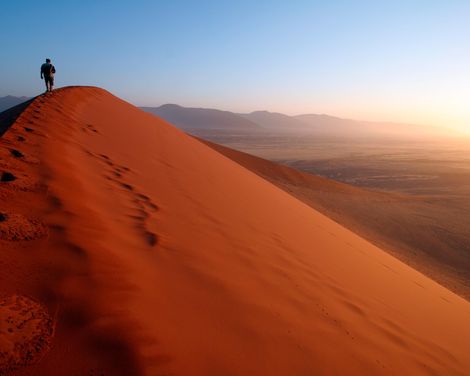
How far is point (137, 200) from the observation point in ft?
11.8

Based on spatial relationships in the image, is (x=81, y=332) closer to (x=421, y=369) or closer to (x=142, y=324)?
(x=142, y=324)

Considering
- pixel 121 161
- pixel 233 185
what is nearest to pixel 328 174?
pixel 233 185

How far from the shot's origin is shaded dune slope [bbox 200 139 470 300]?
9.33 metres

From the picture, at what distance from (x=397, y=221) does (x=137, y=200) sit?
433 inches

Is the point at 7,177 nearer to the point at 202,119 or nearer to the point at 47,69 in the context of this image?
the point at 47,69

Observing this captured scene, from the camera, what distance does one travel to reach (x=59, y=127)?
582cm

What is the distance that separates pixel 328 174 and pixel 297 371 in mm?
29266

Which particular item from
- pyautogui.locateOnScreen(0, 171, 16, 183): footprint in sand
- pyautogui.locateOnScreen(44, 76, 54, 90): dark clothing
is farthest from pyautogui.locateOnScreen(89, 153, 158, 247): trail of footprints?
pyautogui.locateOnScreen(44, 76, 54, 90): dark clothing


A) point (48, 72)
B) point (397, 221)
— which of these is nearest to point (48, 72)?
point (48, 72)

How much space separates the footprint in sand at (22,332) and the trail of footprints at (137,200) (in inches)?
43.3

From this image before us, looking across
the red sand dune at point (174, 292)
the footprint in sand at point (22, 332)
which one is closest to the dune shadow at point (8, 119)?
the red sand dune at point (174, 292)

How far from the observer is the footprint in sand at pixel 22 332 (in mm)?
1322

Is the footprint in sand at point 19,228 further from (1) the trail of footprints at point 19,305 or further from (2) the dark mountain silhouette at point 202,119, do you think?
(2) the dark mountain silhouette at point 202,119

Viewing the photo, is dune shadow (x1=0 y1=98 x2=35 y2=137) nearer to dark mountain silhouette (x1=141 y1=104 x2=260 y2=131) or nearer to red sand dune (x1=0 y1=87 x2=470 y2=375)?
red sand dune (x1=0 y1=87 x2=470 y2=375)
